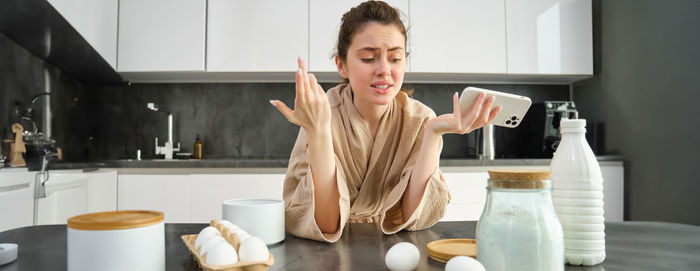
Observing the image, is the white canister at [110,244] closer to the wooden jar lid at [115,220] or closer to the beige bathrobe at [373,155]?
the wooden jar lid at [115,220]

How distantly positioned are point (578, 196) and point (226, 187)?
2.11 meters

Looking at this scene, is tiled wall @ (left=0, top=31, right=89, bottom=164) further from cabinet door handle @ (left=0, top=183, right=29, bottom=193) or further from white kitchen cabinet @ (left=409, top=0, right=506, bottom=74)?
white kitchen cabinet @ (left=409, top=0, right=506, bottom=74)

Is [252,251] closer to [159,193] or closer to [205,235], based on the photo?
[205,235]

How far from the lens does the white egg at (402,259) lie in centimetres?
59

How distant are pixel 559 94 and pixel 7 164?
346cm

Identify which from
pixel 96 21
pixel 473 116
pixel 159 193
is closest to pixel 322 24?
pixel 96 21

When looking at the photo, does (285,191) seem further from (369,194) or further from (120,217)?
(120,217)

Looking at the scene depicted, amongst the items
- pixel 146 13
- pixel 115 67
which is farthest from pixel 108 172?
pixel 146 13

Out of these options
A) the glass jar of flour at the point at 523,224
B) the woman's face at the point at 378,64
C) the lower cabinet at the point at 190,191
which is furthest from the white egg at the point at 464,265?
the lower cabinet at the point at 190,191

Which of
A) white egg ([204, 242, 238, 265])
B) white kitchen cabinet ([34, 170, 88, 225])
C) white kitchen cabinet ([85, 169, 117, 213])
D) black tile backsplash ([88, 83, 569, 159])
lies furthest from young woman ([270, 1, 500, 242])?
black tile backsplash ([88, 83, 569, 159])

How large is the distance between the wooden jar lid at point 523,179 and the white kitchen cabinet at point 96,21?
Result: 205cm

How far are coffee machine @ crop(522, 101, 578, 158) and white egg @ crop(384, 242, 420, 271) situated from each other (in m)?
2.49

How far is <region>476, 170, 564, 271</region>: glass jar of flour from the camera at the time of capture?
19.2 inches

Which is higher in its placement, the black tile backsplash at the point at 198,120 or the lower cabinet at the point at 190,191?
the black tile backsplash at the point at 198,120
